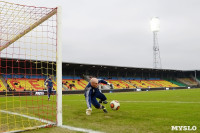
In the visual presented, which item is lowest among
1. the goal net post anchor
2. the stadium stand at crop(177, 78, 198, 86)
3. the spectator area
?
the stadium stand at crop(177, 78, 198, 86)

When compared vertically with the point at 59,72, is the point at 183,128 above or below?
below

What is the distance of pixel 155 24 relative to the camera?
58312 mm

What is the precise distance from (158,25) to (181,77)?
24.5 metres

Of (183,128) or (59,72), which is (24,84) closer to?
(59,72)

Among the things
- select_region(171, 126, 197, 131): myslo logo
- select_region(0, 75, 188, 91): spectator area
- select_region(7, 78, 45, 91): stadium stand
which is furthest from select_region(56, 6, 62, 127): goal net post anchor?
select_region(7, 78, 45, 91): stadium stand

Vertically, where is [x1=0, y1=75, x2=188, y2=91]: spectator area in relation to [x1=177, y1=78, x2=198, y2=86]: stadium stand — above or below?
above

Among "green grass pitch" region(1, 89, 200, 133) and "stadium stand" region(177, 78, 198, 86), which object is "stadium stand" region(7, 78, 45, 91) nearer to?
"green grass pitch" region(1, 89, 200, 133)

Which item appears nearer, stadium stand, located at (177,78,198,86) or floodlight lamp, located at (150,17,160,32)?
floodlight lamp, located at (150,17,160,32)

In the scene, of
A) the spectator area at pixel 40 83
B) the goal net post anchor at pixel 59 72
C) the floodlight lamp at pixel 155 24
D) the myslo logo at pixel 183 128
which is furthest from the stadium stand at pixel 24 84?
the floodlight lamp at pixel 155 24

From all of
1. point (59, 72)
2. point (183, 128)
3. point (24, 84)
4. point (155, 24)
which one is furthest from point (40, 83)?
point (155, 24)

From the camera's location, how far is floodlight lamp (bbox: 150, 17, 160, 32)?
57750mm

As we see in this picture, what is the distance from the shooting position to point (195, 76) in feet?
224

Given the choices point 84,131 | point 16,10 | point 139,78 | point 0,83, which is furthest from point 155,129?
point 139,78

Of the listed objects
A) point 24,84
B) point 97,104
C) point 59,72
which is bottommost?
point 24,84
